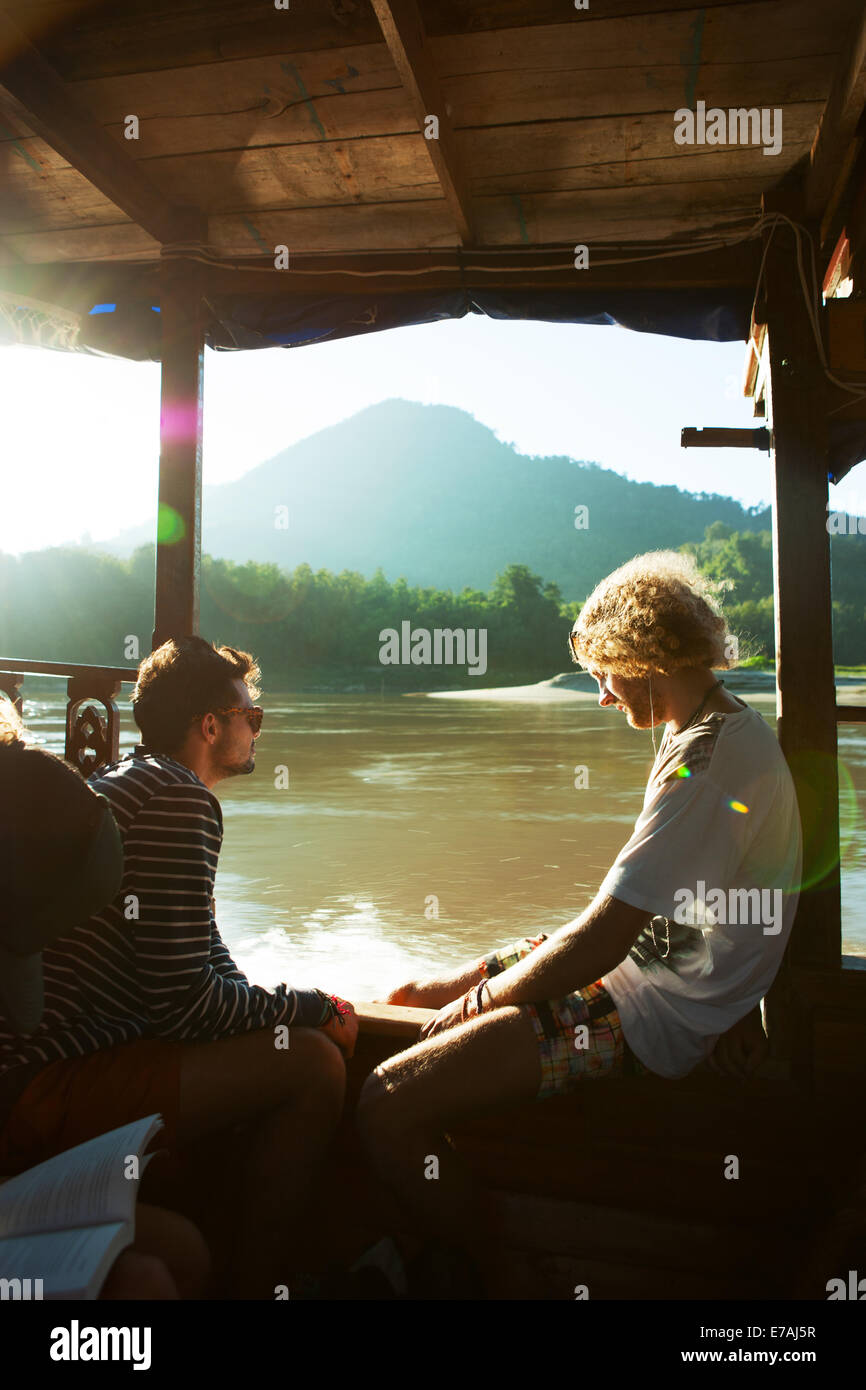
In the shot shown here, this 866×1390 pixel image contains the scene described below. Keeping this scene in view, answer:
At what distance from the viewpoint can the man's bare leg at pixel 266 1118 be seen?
1788 mm

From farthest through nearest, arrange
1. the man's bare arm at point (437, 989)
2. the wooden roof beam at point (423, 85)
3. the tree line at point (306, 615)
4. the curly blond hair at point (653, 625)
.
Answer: the tree line at point (306, 615) < the man's bare arm at point (437, 989) < the wooden roof beam at point (423, 85) < the curly blond hair at point (653, 625)

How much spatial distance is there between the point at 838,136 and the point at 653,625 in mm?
1677

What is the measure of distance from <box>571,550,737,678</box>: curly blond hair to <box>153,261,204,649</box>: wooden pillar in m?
1.85

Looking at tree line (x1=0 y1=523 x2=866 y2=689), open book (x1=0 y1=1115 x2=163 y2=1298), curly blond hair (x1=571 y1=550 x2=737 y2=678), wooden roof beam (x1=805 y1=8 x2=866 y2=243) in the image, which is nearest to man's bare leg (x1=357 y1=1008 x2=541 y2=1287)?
open book (x1=0 y1=1115 x2=163 y2=1298)

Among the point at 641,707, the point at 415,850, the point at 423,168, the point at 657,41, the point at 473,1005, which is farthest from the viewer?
the point at 415,850

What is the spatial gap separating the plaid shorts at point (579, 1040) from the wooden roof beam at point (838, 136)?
2.44 m

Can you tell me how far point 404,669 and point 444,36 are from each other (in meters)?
56.9

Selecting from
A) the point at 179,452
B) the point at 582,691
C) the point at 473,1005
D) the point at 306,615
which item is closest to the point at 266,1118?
the point at 473,1005

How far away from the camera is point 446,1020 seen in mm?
2131

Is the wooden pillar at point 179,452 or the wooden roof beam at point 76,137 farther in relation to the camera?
the wooden pillar at point 179,452

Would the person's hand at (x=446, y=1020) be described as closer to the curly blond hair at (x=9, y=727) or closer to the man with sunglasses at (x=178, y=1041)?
the man with sunglasses at (x=178, y=1041)

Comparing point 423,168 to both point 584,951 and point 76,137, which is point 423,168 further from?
point 584,951

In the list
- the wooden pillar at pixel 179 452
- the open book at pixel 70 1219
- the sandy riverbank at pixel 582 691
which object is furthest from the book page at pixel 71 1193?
the sandy riverbank at pixel 582 691
